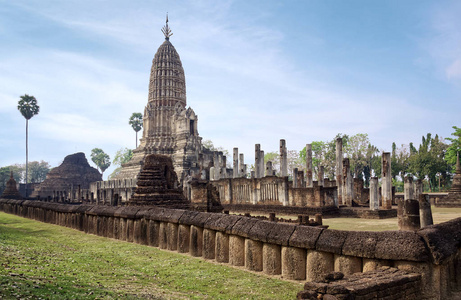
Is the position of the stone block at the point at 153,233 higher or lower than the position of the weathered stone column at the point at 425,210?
lower

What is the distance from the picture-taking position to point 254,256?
8.46 m

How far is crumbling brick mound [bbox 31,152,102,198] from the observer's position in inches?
2749

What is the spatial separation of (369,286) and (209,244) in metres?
5.10

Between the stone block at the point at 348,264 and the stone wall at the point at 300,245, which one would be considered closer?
the stone wall at the point at 300,245

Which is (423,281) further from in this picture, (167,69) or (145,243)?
(167,69)

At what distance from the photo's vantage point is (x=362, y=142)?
62125 millimetres

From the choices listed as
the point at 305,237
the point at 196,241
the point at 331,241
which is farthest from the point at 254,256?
the point at 196,241

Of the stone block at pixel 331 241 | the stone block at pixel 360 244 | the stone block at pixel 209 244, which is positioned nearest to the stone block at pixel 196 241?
the stone block at pixel 209 244

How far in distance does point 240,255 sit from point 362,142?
57.2 meters

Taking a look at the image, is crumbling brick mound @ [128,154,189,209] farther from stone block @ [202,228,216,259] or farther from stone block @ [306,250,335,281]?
stone block @ [306,250,335,281]

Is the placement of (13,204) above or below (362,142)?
below

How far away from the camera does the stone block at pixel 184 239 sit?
419 inches

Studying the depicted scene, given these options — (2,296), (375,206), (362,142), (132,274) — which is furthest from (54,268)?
(362,142)

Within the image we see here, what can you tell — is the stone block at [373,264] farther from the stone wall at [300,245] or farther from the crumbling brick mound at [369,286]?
the crumbling brick mound at [369,286]
